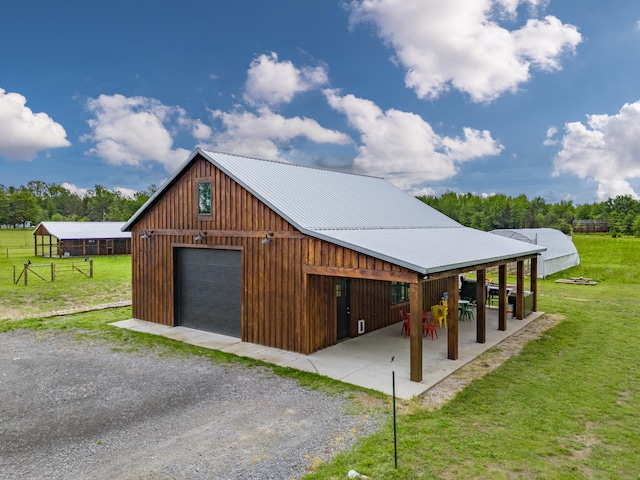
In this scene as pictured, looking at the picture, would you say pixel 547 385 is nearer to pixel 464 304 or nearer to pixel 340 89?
pixel 464 304

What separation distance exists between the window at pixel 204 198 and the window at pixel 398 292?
233 inches

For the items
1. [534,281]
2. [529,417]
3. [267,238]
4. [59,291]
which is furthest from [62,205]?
[529,417]

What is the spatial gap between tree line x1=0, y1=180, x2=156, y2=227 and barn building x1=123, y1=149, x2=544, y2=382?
71636 mm

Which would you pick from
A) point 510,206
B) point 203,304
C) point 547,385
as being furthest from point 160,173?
point 547,385

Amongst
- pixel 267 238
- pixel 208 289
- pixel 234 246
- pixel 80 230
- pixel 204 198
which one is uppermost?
pixel 204 198

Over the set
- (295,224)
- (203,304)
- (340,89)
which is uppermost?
(340,89)

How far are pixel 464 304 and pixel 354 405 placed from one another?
8.26 meters

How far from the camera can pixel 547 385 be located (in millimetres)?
8266

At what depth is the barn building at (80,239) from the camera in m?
37.2

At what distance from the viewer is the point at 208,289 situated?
495 inches

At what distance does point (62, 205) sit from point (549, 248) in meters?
105

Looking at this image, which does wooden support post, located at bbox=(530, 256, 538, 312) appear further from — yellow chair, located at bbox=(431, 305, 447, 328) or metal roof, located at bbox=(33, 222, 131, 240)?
metal roof, located at bbox=(33, 222, 131, 240)

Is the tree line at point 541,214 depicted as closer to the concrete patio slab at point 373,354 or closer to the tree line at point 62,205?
the concrete patio slab at point 373,354

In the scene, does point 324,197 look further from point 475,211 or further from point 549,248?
point 475,211
